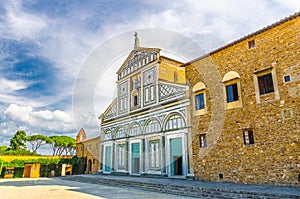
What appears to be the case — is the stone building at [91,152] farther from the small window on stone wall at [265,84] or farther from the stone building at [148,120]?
the small window on stone wall at [265,84]

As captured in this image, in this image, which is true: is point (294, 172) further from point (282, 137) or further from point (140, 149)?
point (140, 149)

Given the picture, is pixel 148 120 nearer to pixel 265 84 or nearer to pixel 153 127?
pixel 153 127

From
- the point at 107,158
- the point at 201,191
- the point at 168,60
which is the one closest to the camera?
the point at 201,191

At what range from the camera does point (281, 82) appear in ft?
35.6

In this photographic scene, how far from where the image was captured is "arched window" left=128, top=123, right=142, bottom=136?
20.5m

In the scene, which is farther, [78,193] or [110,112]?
[110,112]

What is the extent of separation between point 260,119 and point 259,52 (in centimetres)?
359

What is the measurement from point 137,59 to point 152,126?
7.26 meters

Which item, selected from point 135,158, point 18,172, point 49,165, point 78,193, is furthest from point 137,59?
point 18,172

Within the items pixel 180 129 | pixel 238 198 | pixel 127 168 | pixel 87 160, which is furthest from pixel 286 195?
pixel 87 160

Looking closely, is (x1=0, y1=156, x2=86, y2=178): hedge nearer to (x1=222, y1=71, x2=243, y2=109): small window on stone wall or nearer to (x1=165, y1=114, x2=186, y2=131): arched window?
(x1=165, y1=114, x2=186, y2=131): arched window

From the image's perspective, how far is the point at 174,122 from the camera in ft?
55.6

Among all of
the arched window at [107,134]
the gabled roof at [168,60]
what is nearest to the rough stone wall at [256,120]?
the gabled roof at [168,60]

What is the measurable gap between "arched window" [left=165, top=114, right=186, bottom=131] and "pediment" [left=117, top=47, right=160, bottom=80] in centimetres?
581
